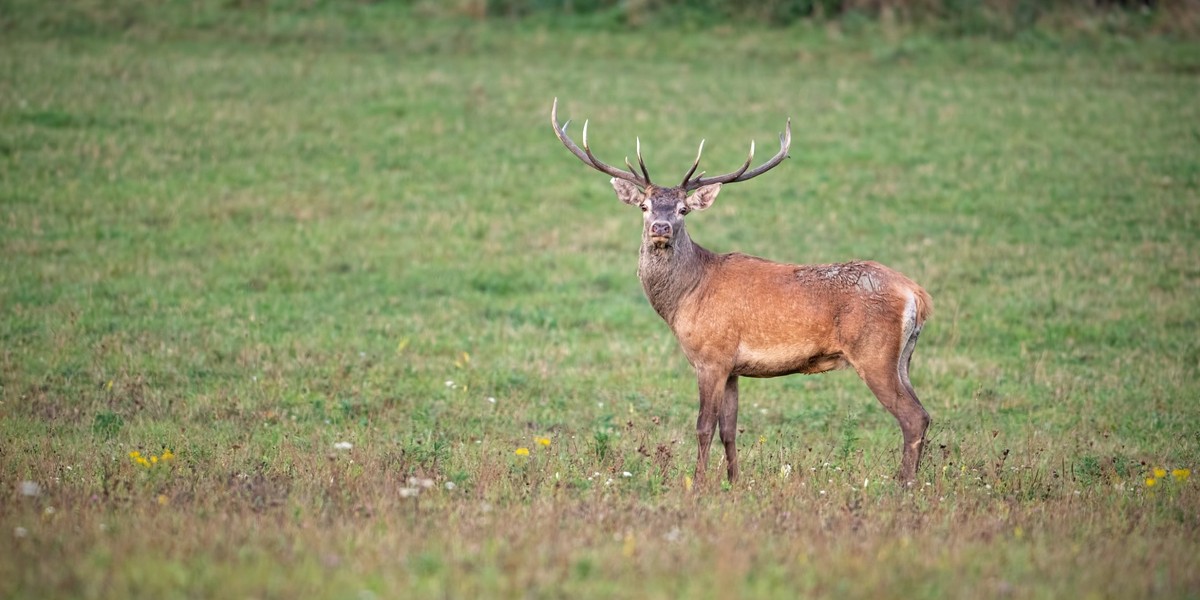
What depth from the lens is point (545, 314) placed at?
1349 centimetres

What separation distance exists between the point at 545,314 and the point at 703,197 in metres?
4.65

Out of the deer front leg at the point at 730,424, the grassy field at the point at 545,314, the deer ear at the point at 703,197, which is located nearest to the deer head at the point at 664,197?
the deer ear at the point at 703,197

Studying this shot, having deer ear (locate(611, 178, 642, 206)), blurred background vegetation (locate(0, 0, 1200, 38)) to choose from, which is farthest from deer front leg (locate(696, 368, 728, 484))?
blurred background vegetation (locate(0, 0, 1200, 38))

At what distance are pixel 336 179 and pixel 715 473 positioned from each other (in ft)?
35.7

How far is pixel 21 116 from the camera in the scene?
18.6 m

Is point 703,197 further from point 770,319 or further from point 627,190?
point 770,319

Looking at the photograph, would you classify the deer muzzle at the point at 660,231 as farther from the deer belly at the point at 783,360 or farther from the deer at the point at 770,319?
the deer belly at the point at 783,360

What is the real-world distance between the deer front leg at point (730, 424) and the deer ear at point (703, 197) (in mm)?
1256

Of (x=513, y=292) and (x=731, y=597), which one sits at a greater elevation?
(x=731, y=597)

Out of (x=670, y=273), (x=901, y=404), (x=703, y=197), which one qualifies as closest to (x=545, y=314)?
(x=703, y=197)

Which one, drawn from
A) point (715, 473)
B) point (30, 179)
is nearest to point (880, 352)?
point (715, 473)

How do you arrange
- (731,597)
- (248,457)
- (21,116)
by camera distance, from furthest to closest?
(21,116)
(248,457)
(731,597)

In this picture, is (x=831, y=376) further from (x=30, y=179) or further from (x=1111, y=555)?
(x=30, y=179)

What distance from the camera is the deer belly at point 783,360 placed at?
8.32m
